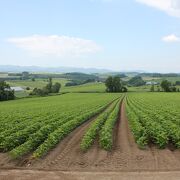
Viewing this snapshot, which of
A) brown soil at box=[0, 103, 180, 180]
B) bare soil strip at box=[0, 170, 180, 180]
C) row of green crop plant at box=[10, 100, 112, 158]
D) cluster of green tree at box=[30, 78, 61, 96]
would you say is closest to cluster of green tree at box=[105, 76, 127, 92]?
cluster of green tree at box=[30, 78, 61, 96]

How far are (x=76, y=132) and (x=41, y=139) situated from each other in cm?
433

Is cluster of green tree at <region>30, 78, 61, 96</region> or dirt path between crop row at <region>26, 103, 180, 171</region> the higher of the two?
dirt path between crop row at <region>26, 103, 180, 171</region>

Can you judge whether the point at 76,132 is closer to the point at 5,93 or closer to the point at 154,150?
the point at 154,150

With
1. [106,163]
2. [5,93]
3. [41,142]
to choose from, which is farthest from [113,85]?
[106,163]

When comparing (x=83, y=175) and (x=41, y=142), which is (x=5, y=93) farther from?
(x=83, y=175)

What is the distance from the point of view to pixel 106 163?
15.2m

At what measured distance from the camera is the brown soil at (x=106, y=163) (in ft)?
45.1

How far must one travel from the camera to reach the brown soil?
1373cm

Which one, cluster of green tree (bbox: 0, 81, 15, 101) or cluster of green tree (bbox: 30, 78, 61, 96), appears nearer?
cluster of green tree (bbox: 0, 81, 15, 101)

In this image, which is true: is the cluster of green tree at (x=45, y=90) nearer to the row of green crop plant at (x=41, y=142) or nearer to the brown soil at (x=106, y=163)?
the row of green crop plant at (x=41, y=142)

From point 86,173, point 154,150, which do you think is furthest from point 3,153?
point 154,150

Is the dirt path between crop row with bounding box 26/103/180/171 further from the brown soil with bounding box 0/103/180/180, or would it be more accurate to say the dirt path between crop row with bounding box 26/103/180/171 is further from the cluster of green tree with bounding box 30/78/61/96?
the cluster of green tree with bounding box 30/78/61/96

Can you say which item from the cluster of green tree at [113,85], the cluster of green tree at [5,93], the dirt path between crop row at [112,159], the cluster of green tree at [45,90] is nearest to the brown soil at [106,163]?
the dirt path between crop row at [112,159]

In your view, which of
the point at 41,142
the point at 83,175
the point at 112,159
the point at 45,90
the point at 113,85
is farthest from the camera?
the point at 113,85
